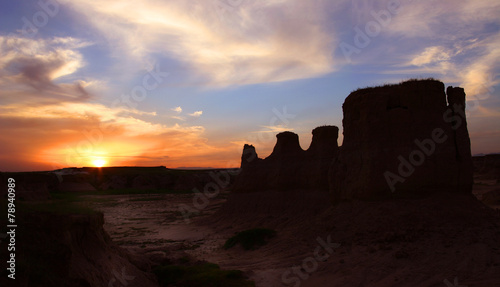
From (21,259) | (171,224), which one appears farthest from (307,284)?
(171,224)

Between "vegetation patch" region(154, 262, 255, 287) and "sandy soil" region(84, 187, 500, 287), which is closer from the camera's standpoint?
"sandy soil" region(84, 187, 500, 287)

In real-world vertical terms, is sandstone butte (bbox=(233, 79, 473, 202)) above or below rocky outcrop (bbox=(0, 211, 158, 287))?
above

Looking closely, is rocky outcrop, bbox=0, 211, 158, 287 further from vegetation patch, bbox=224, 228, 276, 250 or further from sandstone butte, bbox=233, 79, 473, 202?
sandstone butte, bbox=233, 79, 473, 202

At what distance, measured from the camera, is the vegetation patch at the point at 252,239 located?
1548cm

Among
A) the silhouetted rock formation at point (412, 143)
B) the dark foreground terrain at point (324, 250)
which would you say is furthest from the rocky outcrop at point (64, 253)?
the silhouetted rock formation at point (412, 143)

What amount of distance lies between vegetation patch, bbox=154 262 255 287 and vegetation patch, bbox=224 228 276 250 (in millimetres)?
4547

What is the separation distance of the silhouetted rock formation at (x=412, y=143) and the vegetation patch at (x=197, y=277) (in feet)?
19.8

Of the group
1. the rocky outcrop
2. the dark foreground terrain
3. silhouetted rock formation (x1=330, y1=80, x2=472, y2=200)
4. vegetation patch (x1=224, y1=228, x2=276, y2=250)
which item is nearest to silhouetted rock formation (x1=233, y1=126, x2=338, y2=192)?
vegetation patch (x1=224, y1=228, x2=276, y2=250)

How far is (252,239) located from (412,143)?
8.49 meters

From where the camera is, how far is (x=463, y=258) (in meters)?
9.23

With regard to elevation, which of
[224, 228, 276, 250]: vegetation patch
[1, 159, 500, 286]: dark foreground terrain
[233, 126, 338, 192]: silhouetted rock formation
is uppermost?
[233, 126, 338, 192]: silhouetted rock formation

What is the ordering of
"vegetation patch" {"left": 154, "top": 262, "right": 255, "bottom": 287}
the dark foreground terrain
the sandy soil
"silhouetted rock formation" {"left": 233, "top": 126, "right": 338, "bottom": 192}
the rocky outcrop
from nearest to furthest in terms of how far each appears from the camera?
the rocky outcrop → the dark foreground terrain → the sandy soil → "vegetation patch" {"left": 154, "top": 262, "right": 255, "bottom": 287} → "silhouetted rock formation" {"left": 233, "top": 126, "right": 338, "bottom": 192}

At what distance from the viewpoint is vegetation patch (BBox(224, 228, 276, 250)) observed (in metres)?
Answer: 15.5

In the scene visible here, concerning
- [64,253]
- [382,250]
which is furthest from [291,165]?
[64,253]
